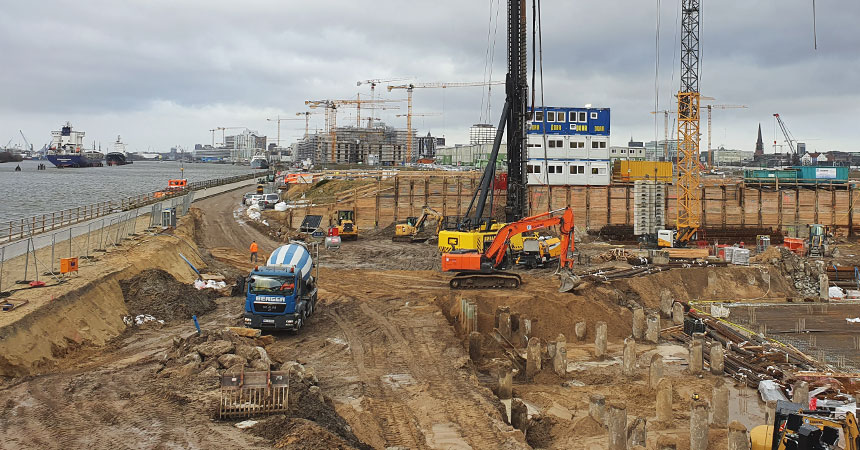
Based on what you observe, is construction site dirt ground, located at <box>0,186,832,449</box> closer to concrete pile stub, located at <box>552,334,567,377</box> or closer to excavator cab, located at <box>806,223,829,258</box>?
concrete pile stub, located at <box>552,334,567,377</box>

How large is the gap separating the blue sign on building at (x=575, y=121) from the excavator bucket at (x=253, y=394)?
48.0 meters

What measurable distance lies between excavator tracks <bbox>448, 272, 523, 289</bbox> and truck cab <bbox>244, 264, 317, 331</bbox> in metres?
10.8

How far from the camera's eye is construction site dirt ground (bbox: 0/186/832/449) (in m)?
13.4

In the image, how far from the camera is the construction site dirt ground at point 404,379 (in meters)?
13.4

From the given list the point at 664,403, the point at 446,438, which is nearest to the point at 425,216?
the point at 664,403

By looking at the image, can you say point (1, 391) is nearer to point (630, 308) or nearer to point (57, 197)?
point (630, 308)

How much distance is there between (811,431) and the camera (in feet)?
35.0

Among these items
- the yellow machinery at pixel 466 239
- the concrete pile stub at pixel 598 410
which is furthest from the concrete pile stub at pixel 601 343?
the yellow machinery at pixel 466 239

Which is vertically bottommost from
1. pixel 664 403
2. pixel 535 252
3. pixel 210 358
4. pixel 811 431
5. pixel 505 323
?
pixel 664 403

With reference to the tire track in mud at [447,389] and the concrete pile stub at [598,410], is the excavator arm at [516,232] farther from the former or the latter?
the concrete pile stub at [598,410]

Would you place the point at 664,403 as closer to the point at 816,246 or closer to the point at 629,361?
the point at 629,361

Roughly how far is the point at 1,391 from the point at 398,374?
9.61 metres

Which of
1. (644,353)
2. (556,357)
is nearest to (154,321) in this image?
(556,357)

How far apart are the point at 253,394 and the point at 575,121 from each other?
49.7 meters
